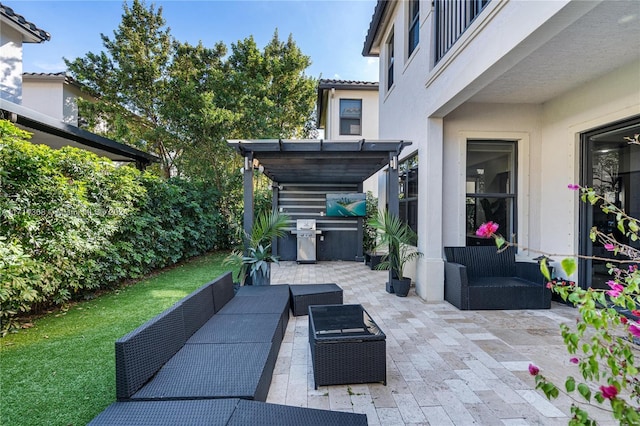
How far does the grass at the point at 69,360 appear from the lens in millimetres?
2170

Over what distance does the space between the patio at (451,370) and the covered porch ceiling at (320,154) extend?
2703 millimetres

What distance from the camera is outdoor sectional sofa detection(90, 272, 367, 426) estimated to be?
163cm

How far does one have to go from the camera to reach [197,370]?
2070 millimetres

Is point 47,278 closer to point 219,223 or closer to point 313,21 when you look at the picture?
point 219,223

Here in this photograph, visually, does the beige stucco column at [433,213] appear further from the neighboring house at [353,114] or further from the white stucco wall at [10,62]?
the white stucco wall at [10,62]

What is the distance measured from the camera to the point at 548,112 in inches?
193

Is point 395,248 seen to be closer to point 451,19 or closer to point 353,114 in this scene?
point 451,19

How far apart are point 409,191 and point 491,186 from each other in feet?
4.95

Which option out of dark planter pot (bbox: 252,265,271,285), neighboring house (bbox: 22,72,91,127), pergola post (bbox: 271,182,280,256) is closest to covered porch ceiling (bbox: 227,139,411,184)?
pergola post (bbox: 271,182,280,256)

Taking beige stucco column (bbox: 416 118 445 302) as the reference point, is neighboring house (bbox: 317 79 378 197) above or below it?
above

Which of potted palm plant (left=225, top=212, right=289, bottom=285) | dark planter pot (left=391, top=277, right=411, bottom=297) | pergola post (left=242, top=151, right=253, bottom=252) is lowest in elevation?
dark planter pot (left=391, top=277, right=411, bottom=297)

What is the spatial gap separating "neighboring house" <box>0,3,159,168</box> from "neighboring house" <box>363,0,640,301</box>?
262 inches

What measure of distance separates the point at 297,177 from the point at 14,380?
677 cm

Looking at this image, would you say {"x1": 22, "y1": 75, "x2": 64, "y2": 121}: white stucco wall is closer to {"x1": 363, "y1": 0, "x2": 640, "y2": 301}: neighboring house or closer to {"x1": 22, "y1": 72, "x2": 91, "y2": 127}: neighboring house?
{"x1": 22, "y1": 72, "x2": 91, "y2": 127}: neighboring house
